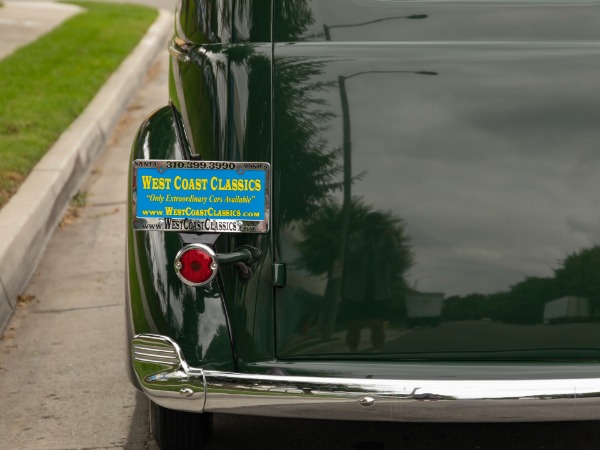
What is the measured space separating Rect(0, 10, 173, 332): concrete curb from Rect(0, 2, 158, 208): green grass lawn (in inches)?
3.6

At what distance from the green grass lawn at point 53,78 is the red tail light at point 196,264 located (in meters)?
3.29

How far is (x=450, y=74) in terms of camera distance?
3217mm

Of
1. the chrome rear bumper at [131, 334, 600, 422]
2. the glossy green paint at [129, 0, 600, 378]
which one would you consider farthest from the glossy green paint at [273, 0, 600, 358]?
the chrome rear bumper at [131, 334, 600, 422]

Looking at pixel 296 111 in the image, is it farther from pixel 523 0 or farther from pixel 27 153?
pixel 27 153

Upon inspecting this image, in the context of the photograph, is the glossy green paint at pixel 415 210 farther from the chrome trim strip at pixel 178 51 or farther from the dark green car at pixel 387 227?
the chrome trim strip at pixel 178 51

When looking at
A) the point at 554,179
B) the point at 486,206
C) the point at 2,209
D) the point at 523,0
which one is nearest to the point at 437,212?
the point at 486,206

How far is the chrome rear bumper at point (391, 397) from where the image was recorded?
3.07 m

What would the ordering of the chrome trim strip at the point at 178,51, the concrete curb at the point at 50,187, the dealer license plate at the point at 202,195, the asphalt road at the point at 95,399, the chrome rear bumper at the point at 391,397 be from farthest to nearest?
1. the concrete curb at the point at 50,187
2. the asphalt road at the point at 95,399
3. the chrome trim strip at the point at 178,51
4. the dealer license plate at the point at 202,195
5. the chrome rear bumper at the point at 391,397

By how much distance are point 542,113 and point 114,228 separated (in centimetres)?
380

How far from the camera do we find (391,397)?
3068 millimetres

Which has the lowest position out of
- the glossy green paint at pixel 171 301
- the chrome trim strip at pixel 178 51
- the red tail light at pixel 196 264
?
the glossy green paint at pixel 171 301

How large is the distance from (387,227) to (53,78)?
739 centimetres

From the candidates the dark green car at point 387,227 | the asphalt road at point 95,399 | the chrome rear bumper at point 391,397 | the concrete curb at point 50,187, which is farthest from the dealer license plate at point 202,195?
the concrete curb at point 50,187

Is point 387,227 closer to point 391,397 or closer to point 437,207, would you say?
point 437,207
